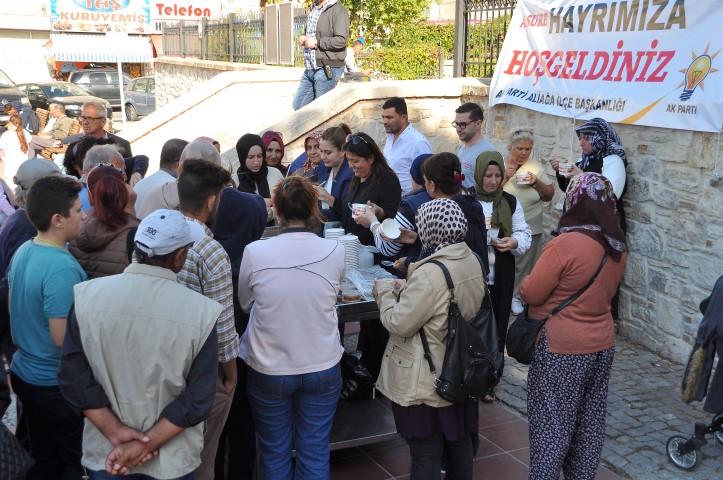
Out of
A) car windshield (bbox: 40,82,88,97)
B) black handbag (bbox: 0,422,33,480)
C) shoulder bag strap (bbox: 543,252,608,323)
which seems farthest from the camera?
car windshield (bbox: 40,82,88,97)

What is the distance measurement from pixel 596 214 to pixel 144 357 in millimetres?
2169

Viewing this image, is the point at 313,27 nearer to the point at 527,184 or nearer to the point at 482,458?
the point at 527,184

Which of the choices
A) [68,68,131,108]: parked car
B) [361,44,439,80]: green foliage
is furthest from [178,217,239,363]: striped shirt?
[68,68,131,108]: parked car

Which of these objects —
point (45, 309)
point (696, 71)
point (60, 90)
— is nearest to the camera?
point (45, 309)

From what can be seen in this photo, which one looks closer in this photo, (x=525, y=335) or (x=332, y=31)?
(x=525, y=335)

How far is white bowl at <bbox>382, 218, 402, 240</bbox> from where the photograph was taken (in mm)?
4453

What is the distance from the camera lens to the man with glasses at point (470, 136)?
6246 millimetres

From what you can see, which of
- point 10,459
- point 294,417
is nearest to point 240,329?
point 294,417

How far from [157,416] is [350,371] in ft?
7.22

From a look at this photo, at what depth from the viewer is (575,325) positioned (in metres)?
3.55

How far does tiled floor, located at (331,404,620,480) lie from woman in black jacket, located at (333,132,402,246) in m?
1.40

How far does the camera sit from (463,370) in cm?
342

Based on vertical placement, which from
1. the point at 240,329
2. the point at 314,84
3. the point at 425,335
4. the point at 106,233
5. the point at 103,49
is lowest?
the point at 240,329

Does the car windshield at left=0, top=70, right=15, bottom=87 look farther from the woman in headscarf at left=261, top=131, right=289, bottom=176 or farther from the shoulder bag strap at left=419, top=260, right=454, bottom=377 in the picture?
the shoulder bag strap at left=419, top=260, right=454, bottom=377
